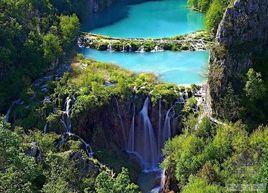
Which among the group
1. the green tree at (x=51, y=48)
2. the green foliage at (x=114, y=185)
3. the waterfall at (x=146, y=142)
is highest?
the green tree at (x=51, y=48)

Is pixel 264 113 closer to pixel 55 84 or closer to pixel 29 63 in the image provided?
pixel 55 84

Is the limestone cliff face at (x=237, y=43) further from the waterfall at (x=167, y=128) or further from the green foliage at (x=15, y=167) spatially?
the green foliage at (x=15, y=167)

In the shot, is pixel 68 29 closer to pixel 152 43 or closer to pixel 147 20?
pixel 152 43

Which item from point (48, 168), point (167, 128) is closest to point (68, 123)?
point (48, 168)

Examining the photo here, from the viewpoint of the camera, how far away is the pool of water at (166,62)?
5450cm

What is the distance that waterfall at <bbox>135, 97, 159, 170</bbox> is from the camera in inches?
1956

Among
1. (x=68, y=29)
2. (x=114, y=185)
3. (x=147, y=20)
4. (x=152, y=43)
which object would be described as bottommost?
(x=114, y=185)

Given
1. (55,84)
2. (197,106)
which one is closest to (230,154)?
(197,106)

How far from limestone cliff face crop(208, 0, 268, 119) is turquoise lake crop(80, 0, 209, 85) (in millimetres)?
6966


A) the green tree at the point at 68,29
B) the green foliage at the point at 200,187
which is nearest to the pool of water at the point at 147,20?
the green tree at the point at 68,29

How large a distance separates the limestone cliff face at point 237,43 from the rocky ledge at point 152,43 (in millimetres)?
17017

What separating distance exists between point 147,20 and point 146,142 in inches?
1226

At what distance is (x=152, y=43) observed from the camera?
2559 inches

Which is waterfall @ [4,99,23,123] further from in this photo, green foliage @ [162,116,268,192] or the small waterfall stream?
green foliage @ [162,116,268,192]
